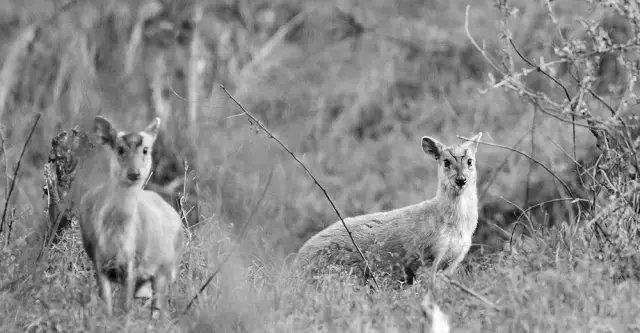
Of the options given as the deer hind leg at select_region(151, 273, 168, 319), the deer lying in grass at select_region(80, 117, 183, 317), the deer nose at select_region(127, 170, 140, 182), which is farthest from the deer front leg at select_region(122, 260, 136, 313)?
the deer nose at select_region(127, 170, 140, 182)

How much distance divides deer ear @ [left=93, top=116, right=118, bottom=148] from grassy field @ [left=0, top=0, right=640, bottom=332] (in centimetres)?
82

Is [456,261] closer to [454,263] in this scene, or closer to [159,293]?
[454,263]

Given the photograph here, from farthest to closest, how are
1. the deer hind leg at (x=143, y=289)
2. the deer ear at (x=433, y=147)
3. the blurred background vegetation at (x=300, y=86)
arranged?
the blurred background vegetation at (x=300, y=86)
the deer ear at (x=433, y=147)
the deer hind leg at (x=143, y=289)

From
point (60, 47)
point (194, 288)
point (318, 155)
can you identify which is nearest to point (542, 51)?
point (318, 155)

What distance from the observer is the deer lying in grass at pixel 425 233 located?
8484mm

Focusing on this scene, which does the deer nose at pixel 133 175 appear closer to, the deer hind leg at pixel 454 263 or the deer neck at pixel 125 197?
the deer neck at pixel 125 197

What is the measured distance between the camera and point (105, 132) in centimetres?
620

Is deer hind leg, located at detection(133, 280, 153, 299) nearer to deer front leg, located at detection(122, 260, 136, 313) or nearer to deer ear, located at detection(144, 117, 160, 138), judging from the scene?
deer front leg, located at detection(122, 260, 136, 313)

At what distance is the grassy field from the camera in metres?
6.29

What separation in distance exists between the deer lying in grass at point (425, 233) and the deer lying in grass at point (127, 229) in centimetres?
236

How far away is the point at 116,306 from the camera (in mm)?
6355

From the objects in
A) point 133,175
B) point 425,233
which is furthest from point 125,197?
point 425,233

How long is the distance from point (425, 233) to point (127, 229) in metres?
3.06

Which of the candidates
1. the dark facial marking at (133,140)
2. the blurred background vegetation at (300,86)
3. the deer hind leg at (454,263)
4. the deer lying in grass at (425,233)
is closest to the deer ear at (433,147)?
the deer lying in grass at (425,233)
